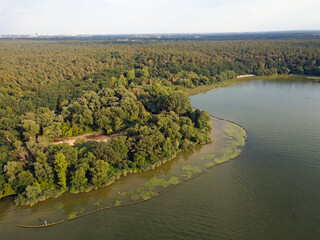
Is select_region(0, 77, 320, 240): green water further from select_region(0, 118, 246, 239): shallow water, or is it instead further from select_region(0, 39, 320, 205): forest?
select_region(0, 39, 320, 205): forest

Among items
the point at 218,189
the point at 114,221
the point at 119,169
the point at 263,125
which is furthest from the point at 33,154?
the point at 263,125

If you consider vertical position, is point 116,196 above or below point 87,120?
below

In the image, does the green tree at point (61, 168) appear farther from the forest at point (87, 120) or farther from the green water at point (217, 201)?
the green water at point (217, 201)

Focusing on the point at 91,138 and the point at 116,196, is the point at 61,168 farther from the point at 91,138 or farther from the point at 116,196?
the point at 91,138

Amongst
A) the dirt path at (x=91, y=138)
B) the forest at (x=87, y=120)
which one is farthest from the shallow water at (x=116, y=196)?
the dirt path at (x=91, y=138)

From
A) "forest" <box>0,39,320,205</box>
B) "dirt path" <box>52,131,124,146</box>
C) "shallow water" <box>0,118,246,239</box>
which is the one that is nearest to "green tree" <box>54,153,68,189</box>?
"forest" <box>0,39,320,205</box>

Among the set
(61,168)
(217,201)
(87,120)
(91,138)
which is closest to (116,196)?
(61,168)
